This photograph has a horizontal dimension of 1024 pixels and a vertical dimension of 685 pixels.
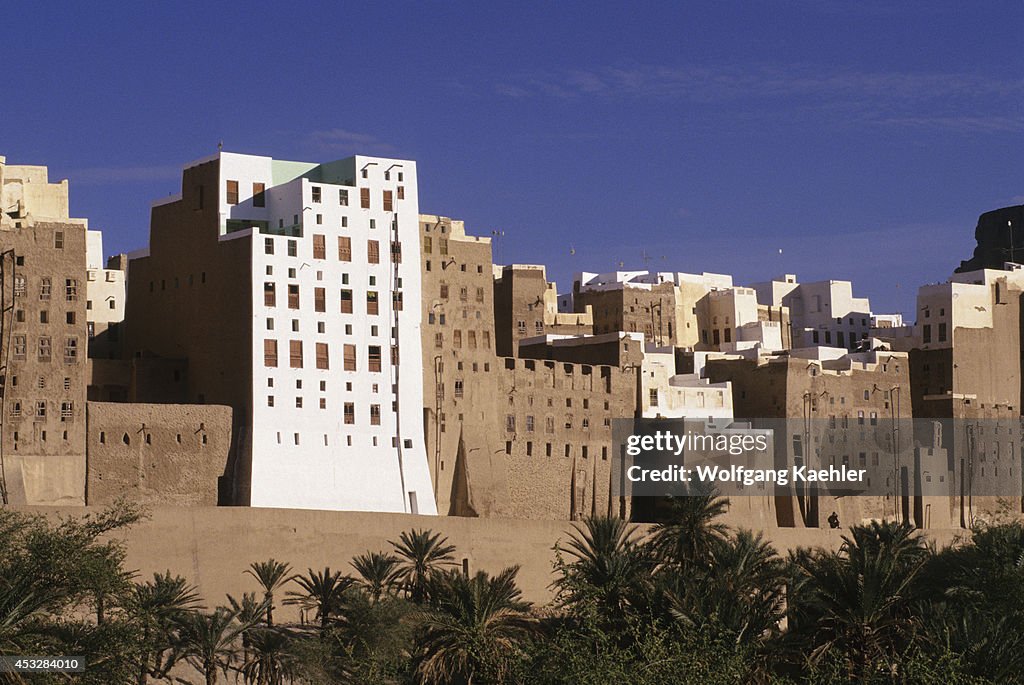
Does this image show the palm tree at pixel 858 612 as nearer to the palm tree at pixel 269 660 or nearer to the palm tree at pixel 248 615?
the palm tree at pixel 269 660

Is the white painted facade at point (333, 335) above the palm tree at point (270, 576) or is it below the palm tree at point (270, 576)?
above

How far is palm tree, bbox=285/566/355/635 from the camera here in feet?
195

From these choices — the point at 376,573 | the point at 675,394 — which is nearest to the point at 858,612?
the point at 376,573

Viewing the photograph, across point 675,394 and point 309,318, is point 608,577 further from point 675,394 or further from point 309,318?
point 675,394

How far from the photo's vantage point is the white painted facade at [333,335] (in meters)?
70.4

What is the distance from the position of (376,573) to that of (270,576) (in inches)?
123

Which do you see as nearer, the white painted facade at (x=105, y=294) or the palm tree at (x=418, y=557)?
the palm tree at (x=418, y=557)

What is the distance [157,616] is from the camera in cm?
5069

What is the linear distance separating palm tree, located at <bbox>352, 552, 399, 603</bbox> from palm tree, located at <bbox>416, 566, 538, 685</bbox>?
11.1 metres

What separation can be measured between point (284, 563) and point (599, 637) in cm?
2470

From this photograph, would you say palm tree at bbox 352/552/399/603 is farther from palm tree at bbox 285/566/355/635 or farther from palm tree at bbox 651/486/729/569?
palm tree at bbox 651/486/729/569

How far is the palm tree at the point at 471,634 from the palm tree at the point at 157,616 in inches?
233

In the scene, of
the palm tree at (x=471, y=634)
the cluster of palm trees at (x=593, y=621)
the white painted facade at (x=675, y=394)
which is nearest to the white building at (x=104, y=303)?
the cluster of palm trees at (x=593, y=621)

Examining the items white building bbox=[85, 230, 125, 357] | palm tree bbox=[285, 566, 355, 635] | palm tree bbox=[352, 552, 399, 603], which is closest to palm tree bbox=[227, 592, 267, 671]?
palm tree bbox=[285, 566, 355, 635]
